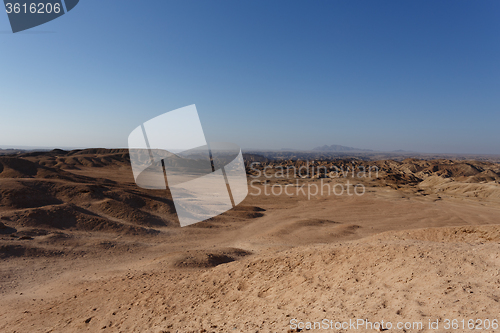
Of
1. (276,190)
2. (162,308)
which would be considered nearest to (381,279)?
(162,308)

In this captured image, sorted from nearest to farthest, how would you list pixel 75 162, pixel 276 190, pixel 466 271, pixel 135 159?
pixel 466 271 → pixel 276 190 → pixel 75 162 → pixel 135 159

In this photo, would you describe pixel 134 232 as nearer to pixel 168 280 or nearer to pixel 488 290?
pixel 168 280

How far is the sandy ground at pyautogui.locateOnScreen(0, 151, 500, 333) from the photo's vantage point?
14.3ft

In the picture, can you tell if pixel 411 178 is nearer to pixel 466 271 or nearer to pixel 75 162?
pixel 466 271

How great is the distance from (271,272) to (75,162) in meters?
63.8

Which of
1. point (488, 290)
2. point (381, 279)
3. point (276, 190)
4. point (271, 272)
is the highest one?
point (488, 290)

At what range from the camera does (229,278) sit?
300 inches

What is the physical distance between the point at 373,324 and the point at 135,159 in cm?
7478

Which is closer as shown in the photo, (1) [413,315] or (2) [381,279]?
(1) [413,315]

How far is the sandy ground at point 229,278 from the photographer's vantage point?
436 centimetres

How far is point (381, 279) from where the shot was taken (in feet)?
18.2

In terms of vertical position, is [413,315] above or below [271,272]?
above

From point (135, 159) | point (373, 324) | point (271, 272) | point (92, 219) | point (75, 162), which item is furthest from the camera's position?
point (135, 159)

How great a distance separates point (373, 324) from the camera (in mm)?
3820
